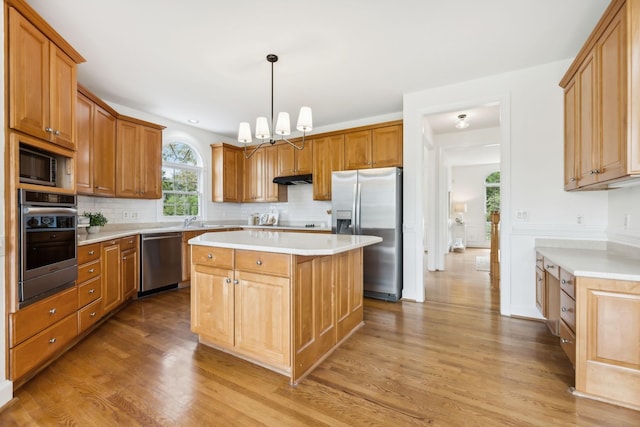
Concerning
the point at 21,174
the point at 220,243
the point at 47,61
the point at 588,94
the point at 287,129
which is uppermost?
the point at 47,61

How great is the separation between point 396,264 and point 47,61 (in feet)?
12.6

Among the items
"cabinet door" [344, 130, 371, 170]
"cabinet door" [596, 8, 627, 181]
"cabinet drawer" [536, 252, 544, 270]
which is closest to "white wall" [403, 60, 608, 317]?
"cabinet drawer" [536, 252, 544, 270]

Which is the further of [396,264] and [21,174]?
[396,264]

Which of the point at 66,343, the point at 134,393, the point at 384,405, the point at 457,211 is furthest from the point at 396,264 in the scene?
the point at 457,211

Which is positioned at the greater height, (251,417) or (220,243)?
(220,243)

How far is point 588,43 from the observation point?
215 centimetres

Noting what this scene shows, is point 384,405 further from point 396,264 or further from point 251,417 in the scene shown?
point 396,264

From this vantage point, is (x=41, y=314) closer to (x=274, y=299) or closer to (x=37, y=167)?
(x=37, y=167)

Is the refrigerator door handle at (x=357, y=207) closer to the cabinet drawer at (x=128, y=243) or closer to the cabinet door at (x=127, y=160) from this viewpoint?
the cabinet drawer at (x=128, y=243)

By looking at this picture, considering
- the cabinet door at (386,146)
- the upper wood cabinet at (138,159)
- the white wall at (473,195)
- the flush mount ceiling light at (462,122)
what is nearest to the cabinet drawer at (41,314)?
the upper wood cabinet at (138,159)

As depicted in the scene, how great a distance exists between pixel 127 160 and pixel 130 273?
151cm

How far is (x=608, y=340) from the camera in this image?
1.72 metres

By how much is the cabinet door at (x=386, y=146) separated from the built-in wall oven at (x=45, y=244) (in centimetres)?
347

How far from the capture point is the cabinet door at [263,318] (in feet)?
6.51
